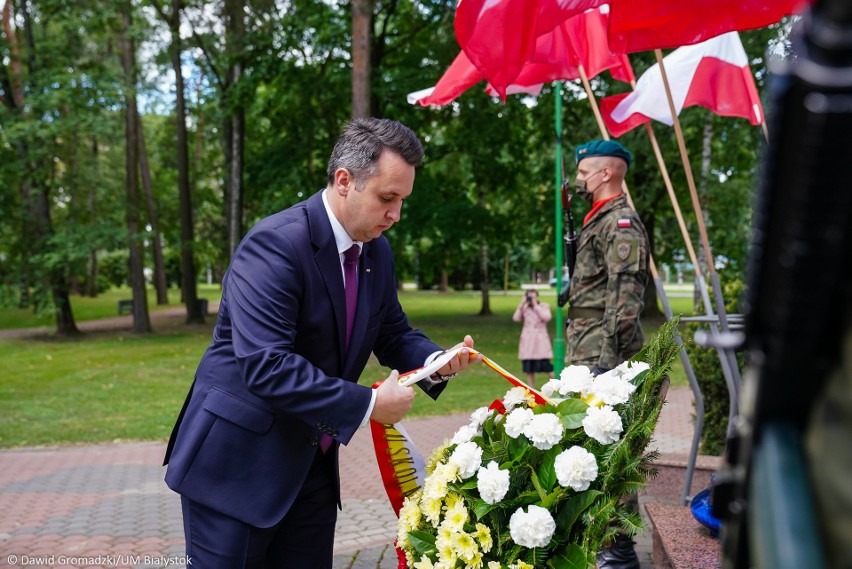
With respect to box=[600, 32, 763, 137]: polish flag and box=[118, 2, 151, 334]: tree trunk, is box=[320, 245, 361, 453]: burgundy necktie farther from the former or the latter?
box=[118, 2, 151, 334]: tree trunk

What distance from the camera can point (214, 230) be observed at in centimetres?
3481

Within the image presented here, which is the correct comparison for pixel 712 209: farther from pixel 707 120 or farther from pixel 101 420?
pixel 101 420

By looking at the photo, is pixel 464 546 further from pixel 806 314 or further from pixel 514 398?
pixel 806 314

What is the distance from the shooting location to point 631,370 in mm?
2611

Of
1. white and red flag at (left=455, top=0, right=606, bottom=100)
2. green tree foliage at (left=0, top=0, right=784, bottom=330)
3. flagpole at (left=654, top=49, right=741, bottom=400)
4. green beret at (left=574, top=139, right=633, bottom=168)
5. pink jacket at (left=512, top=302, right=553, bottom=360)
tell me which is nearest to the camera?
white and red flag at (left=455, top=0, right=606, bottom=100)

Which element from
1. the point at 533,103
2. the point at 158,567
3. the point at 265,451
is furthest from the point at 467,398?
the point at 533,103

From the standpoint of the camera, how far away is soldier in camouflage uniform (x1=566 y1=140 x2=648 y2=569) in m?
4.29

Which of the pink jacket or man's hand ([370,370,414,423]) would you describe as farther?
the pink jacket

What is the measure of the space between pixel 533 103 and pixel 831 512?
22018 mm

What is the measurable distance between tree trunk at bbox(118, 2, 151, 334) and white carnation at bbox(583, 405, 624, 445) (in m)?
20.4

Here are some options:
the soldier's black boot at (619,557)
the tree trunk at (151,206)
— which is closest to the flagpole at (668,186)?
the soldier's black boot at (619,557)

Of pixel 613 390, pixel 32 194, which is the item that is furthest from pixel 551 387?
pixel 32 194

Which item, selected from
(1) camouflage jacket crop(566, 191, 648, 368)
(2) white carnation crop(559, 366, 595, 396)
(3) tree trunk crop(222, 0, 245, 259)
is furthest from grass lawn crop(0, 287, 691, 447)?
(2) white carnation crop(559, 366, 595, 396)

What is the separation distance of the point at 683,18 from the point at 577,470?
2.50 m
